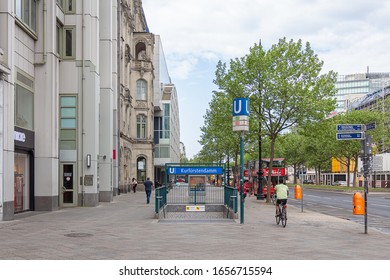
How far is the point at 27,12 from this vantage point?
73.1ft

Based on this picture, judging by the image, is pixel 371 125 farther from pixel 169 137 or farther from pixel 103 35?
pixel 169 137

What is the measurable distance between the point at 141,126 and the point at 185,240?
45.7 meters

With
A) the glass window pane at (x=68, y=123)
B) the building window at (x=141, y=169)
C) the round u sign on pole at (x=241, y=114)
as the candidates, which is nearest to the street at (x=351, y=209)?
the round u sign on pole at (x=241, y=114)

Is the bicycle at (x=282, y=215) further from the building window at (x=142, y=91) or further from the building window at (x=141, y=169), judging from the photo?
the building window at (x=142, y=91)

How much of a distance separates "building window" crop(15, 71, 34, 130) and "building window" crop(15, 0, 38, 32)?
236 centimetres

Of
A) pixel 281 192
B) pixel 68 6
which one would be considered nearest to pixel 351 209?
pixel 281 192

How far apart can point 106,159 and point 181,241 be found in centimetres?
2049

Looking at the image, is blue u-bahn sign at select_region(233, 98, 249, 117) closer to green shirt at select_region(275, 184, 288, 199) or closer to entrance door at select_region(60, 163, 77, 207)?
green shirt at select_region(275, 184, 288, 199)

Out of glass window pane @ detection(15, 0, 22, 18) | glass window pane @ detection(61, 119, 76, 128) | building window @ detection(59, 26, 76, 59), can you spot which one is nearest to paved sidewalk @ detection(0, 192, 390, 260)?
glass window pane @ detection(15, 0, 22, 18)

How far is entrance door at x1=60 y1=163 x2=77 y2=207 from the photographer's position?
2667 centimetres

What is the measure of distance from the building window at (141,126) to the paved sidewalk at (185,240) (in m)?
39.6

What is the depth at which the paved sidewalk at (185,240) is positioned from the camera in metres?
10.4

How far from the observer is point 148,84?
188ft
